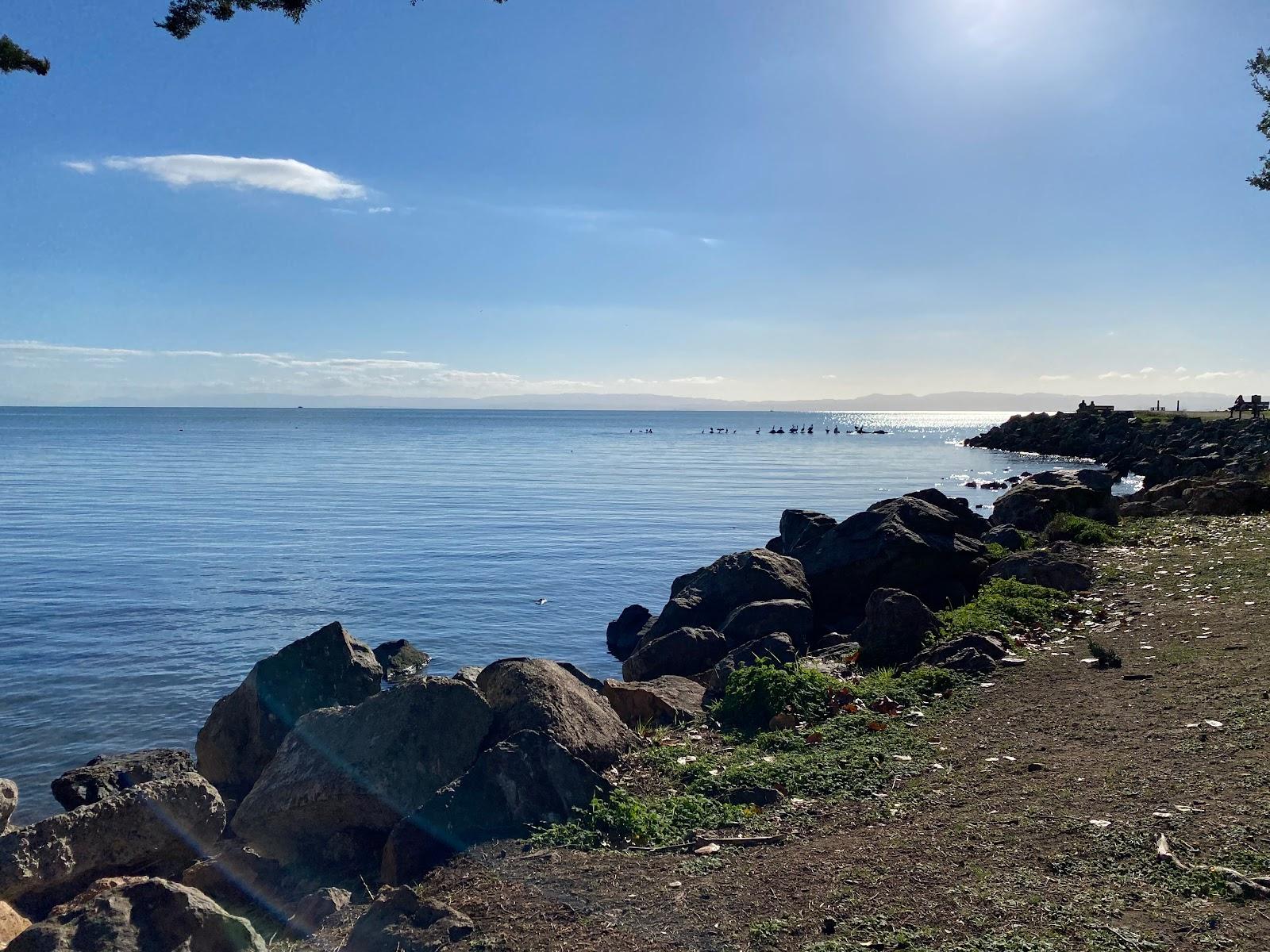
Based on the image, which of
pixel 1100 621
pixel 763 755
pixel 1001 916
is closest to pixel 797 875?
pixel 1001 916

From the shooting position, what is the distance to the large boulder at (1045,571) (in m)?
15.7

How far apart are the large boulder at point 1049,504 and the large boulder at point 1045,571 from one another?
21.4ft

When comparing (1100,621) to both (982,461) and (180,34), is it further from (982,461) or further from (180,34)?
(982,461)

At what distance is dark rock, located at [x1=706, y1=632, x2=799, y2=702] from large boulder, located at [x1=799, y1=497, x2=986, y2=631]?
408cm

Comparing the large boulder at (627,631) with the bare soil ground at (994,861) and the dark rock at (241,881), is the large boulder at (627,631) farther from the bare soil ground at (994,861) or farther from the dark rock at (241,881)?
the dark rock at (241,881)

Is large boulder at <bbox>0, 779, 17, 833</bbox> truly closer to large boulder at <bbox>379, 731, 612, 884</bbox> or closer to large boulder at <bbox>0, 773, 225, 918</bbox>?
large boulder at <bbox>0, 773, 225, 918</bbox>

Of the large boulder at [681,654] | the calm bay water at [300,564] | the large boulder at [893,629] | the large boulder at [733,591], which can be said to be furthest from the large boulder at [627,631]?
the large boulder at [893,629]

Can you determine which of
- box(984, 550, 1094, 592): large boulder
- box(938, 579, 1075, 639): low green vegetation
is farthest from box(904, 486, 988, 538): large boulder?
box(938, 579, 1075, 639): low green vegetation

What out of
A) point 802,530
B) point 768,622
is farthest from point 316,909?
point 802,530

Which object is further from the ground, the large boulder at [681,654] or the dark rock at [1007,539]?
the dark rock at [1007,539]

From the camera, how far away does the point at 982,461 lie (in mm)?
79375

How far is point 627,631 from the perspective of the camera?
1961 centimetres

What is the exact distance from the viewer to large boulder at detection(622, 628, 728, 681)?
1514cm

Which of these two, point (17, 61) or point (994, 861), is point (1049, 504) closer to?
point (994, 861)
